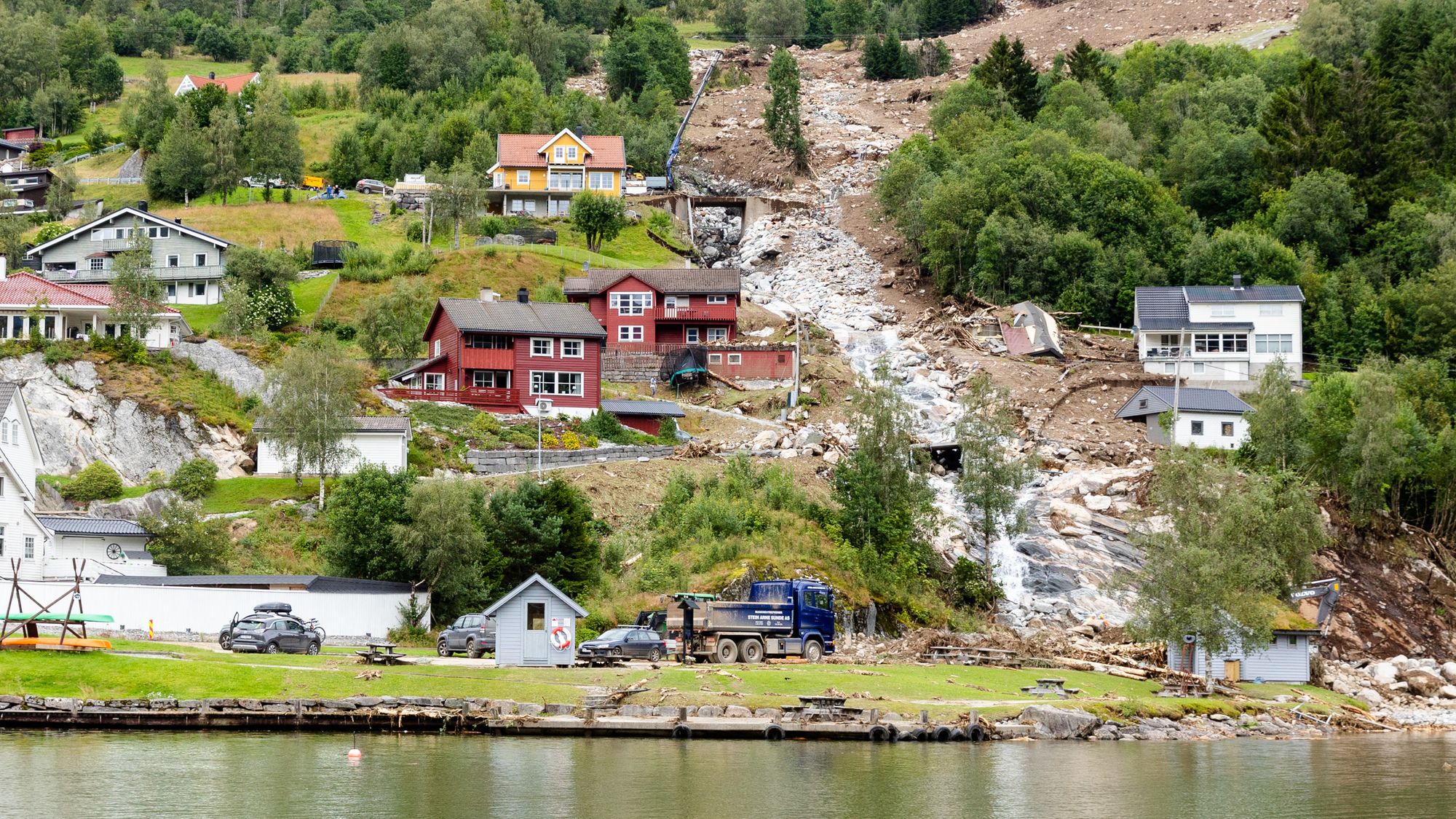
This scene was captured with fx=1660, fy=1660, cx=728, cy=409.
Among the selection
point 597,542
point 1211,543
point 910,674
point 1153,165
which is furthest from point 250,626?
point 1153,165

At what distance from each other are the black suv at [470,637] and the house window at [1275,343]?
6138cm

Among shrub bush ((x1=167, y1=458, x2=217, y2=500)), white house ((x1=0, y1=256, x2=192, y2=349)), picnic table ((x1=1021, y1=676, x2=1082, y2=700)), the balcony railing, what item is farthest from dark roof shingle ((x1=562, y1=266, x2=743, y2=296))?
picnic table ((x1=1021, y1=676, x2=1082, y2=700))

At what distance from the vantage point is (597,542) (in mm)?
68312

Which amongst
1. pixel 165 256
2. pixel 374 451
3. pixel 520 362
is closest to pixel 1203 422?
pixel 520 362

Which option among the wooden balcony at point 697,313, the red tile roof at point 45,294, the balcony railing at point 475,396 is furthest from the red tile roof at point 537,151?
the balcony railing at point 475,396

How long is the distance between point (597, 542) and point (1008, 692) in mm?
20096

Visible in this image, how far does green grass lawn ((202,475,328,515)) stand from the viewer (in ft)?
246

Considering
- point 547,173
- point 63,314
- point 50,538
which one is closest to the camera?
point 50,538

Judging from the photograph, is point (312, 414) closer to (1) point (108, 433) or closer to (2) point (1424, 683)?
(1) point (108, 433)

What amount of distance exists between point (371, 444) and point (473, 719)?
3280cm

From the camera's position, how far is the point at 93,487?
75438mm

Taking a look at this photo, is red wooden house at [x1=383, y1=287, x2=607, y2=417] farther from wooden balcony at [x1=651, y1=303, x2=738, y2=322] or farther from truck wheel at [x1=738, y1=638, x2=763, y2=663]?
truck wheel at [x1=738, y1=638, x2=763, y2=663]

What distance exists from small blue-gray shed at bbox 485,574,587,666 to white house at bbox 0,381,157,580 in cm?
1856

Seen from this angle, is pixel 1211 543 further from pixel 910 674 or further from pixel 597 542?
pixel 597 542
